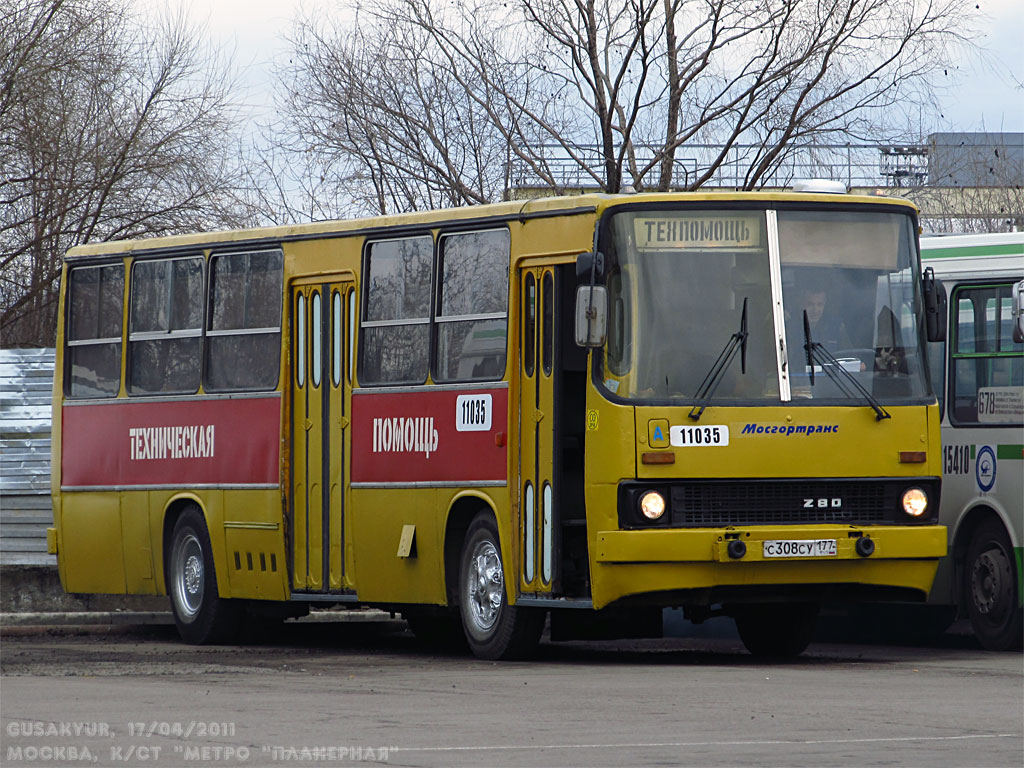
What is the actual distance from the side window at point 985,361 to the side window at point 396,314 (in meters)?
4.04

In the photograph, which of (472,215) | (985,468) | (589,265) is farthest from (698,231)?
(985,468)

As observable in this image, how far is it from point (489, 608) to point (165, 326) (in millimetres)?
4768

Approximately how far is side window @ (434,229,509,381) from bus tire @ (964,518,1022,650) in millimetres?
3949

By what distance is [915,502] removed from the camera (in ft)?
45.5

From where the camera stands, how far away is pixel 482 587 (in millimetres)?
14570

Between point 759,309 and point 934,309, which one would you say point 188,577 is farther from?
point 934,309

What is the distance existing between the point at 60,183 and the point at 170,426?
13483 mm

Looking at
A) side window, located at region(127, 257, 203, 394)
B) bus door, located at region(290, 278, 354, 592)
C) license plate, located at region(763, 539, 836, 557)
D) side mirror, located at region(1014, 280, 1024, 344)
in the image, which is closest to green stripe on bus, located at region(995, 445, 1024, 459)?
side mirror, located at region(1014, 280, 1024, 344)

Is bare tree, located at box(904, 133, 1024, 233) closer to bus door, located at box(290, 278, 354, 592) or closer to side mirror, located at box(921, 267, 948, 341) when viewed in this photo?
bus door, located at box(290, 278, 354, 592)

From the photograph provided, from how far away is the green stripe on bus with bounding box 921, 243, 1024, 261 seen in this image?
1583 cm

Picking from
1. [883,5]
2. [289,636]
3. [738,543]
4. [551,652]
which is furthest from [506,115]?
[738,543]

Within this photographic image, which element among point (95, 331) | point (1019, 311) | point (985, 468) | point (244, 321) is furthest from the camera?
point (95, 331)

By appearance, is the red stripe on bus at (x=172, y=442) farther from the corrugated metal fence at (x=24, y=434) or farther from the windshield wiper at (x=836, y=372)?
the windshield wiper at (x=836, y=372)

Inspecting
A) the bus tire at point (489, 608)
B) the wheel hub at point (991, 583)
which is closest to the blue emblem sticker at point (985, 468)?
the wheel hub at point (991, 583)
